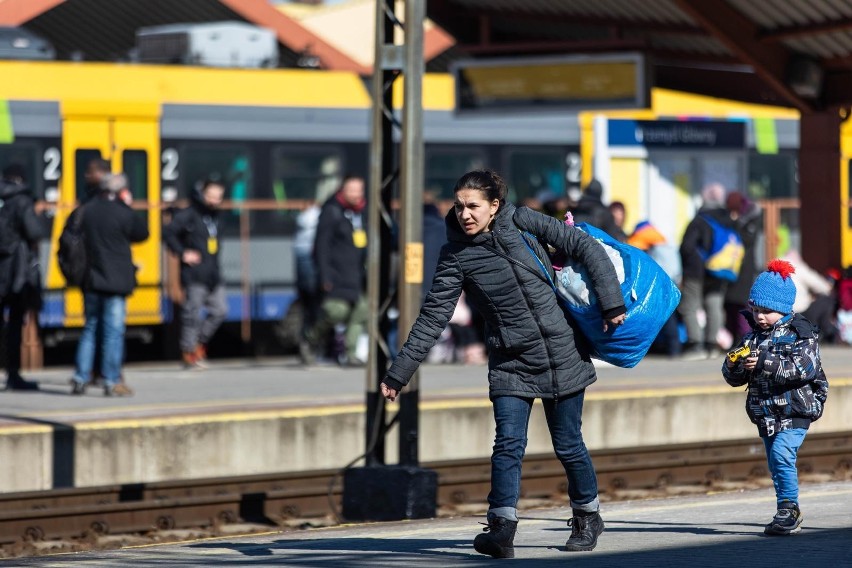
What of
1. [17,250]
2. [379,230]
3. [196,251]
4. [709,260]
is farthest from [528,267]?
[709,260]

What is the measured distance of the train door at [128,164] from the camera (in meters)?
18.9

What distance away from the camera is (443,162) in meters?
20.9

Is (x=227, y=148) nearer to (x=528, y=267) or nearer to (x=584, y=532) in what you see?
(x=584, y=532)

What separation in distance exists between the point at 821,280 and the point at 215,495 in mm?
8664

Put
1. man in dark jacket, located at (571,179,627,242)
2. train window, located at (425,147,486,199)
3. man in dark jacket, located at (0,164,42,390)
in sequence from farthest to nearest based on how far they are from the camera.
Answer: train window, located at (425,147,486,199) → man in dark jacket, located at (571,179,627,242) → man in dark jacket, located at (0,164,42,390)

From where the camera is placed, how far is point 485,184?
7.31 m

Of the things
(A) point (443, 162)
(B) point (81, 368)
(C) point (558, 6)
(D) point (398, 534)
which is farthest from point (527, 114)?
(D) point (398, 534)

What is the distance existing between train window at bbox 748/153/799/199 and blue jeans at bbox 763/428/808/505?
15.2m

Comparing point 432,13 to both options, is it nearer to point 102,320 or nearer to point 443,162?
point 443,162

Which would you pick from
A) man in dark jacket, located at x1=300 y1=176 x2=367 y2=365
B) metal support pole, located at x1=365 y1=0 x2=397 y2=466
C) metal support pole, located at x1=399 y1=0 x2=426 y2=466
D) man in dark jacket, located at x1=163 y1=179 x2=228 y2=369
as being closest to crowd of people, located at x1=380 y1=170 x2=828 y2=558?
metal support pole, located at x1=399 y1=0 x2=426 y2=466

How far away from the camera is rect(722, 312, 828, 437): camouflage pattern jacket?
8.00 m

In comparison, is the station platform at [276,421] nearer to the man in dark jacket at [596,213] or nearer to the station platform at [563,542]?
the man in dark jacket at [596,213]

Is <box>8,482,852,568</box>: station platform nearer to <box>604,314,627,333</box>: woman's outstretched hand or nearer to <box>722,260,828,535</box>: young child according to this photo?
<box>722,260,828,535</box>: young child

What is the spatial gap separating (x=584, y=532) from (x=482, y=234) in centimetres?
137
